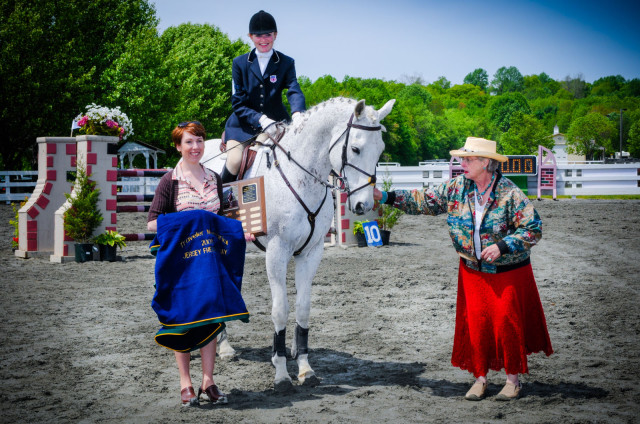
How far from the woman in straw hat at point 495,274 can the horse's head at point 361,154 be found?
2.27 ft

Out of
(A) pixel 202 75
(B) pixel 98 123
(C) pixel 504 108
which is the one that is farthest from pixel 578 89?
(B) pixel 98 123

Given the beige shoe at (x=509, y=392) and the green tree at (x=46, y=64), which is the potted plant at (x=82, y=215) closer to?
the beige shoe at (x=509, y=392)

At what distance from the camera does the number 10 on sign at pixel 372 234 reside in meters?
13.9

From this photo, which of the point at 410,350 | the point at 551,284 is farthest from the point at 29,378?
the point at 551,284

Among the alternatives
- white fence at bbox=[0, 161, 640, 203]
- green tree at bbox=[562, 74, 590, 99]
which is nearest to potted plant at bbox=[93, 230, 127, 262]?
white fence at bbox=[0, 161, 640, 203]

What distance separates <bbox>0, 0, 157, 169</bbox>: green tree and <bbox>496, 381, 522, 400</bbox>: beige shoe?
95.7 ft

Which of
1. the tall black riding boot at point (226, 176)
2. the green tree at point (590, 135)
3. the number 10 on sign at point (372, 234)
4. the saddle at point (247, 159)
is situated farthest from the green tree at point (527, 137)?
the saddle at point (247, 159)

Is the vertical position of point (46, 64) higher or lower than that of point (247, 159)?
higher

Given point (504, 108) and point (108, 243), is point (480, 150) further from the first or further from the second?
point (504, 108)

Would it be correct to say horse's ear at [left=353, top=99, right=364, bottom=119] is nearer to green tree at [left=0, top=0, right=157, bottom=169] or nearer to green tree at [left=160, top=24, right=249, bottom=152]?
green tree at [left=0, top=0, right=157, bottom=169]

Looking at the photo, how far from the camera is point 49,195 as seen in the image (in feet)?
41.4

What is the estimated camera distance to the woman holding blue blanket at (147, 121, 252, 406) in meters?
4.51

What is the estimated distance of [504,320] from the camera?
470cm

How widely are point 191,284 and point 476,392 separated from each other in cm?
239
